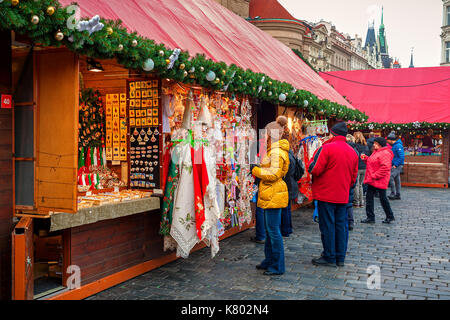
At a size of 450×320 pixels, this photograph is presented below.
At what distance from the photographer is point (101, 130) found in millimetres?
6562

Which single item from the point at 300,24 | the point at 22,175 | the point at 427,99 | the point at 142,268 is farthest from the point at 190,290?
the point at 300,24

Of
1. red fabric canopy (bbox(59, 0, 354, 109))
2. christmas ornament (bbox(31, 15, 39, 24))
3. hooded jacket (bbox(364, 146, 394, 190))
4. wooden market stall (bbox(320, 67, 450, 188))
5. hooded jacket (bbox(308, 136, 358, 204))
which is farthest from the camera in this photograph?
wooden market stall (bbox(320, 67, 450, 188))

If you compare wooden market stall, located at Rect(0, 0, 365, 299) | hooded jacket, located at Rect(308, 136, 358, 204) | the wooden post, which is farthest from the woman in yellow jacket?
the wooden post

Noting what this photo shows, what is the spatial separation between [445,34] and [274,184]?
175 feet

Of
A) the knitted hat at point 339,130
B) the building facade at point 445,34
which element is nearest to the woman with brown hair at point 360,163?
the knitted hat at point 339,130

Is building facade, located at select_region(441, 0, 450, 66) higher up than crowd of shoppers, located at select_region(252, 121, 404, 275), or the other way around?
building facade, located at select_region(441, 0, 450, 66)

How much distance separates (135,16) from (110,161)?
2149 millimetres

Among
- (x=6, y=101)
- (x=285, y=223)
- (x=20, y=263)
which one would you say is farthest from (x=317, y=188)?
(x=6, y=101)

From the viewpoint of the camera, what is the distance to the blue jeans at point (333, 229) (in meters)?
6.20

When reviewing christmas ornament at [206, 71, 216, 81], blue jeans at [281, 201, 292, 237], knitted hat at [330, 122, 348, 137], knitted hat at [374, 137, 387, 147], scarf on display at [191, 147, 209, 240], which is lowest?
blue jeans at [281, 201, 292, 237]

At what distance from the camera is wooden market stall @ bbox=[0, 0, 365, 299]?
13.7 feet

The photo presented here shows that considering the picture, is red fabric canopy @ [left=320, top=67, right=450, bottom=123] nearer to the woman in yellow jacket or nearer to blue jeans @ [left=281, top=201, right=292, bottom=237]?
blue jeans @ [left=281, top=201, right=292, bottom=237]

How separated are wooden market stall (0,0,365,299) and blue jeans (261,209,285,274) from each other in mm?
1243

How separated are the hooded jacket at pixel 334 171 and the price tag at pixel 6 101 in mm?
3945
